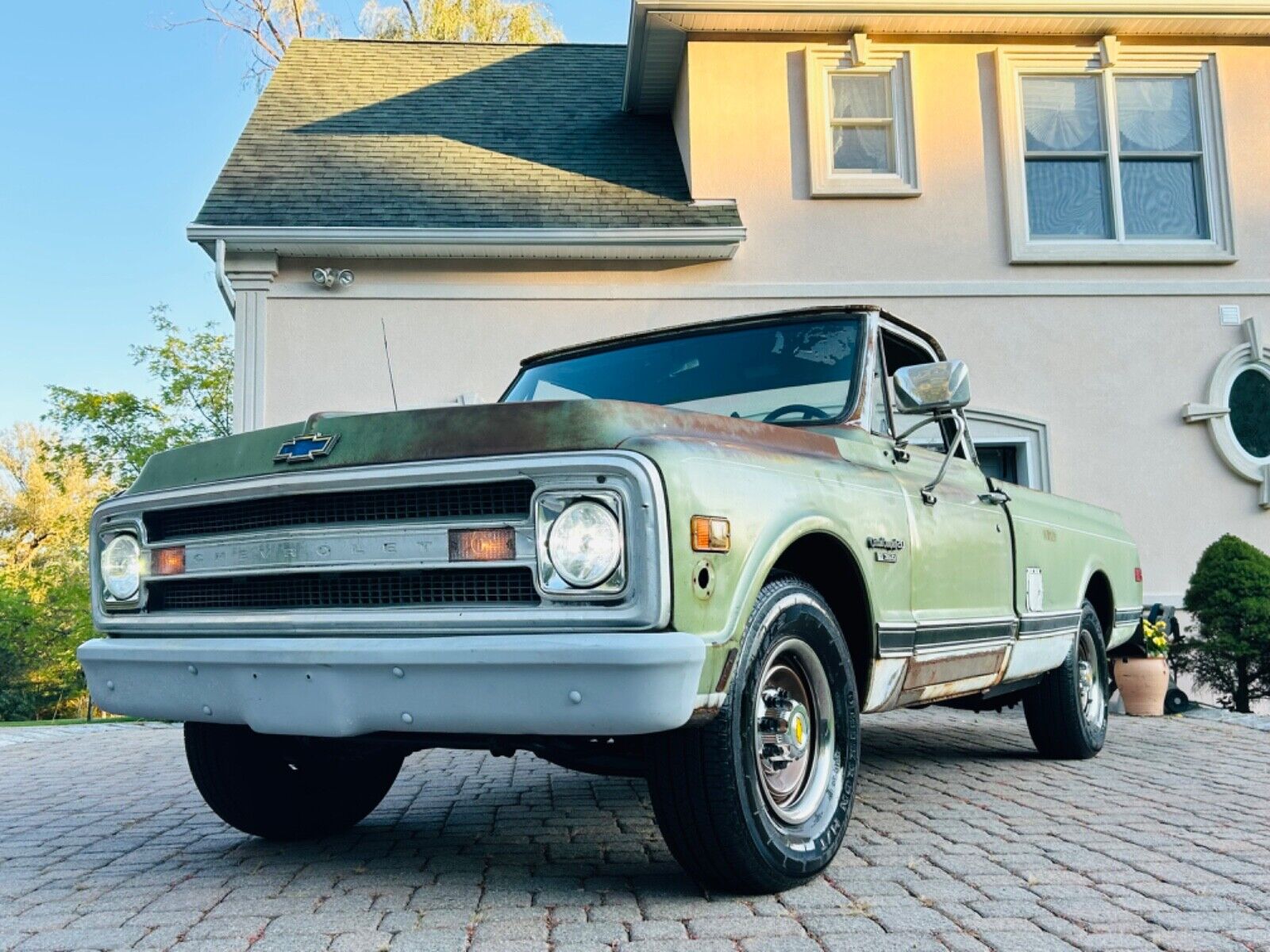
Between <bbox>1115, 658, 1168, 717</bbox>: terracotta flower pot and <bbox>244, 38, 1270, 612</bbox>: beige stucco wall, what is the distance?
2.17 meters

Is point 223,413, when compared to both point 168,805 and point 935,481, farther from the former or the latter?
point 935,481

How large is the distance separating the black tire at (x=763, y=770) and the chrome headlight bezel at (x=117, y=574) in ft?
5.71

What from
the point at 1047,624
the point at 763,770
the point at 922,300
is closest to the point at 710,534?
the point at 763,770

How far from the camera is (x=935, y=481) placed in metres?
4.14

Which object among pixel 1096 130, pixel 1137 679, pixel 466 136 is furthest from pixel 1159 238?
pixel 466 136

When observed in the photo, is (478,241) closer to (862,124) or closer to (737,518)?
(862,124)

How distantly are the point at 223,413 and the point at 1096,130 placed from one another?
2346cm

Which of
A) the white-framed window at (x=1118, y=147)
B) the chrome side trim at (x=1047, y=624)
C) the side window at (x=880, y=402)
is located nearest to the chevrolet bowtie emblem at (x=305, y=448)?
the side window at (x=880, y=402)

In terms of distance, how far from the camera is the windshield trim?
13.0ft

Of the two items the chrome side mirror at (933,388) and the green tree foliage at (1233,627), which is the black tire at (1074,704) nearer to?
the chrome side mirror at (933,388)

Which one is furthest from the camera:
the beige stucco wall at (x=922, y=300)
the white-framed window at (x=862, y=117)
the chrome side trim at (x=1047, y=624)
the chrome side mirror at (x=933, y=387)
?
the white-framed window at (x=862, y=117)

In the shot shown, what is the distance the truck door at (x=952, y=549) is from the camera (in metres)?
3.97

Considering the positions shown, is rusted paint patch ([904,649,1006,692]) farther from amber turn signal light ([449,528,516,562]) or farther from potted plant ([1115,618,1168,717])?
potted plant ([1115,618,1168,717])

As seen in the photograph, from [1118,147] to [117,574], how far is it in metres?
10.1
